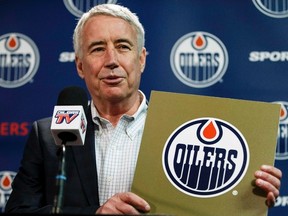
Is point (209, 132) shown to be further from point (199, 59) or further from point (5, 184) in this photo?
point (5, 184)

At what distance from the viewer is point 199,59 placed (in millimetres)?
2518

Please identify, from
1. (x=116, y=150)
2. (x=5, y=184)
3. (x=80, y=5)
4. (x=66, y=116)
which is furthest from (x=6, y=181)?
(x=66, y=116)

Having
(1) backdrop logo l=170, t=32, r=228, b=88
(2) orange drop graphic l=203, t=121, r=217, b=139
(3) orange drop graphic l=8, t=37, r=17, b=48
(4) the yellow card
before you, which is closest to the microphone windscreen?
(4) the yellow card

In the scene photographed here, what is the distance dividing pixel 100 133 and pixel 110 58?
0.25 m

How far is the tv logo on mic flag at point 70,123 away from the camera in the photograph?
1.20m

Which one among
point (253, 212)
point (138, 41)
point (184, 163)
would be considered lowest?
point (253, 212)

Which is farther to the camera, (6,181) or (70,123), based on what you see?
(6,181)

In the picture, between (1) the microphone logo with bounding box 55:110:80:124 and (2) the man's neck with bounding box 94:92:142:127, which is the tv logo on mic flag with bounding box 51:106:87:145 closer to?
(1) the microphone logo with bounding box 55:110:80:124

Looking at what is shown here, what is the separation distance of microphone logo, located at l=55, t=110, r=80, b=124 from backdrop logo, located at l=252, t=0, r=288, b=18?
5.06 ft

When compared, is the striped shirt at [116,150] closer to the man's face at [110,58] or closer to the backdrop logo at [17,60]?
the man's face at [110,58]

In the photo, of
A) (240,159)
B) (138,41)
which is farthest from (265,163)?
(138,41)

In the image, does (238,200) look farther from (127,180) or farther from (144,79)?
(144,79)

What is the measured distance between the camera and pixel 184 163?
4.75 ft

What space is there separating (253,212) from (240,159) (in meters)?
0.14
